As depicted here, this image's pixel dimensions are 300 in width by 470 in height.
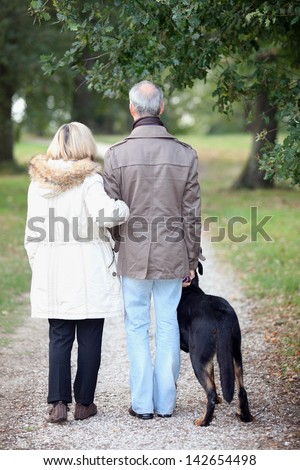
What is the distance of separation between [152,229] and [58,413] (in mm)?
1500

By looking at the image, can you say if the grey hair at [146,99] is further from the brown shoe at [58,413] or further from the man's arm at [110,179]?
the brown shoe at [58,413]

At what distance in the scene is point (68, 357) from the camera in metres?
5.41

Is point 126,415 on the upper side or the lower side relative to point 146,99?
lower

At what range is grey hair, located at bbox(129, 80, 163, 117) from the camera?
5.18 meters

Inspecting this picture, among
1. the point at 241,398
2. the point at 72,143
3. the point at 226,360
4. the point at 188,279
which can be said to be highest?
the point at 72,143

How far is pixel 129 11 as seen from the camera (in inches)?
260

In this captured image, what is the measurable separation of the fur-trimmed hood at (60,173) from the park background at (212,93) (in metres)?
0.24

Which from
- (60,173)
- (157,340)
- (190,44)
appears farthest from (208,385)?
(190,44)

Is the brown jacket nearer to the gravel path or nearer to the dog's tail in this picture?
the dog's tail

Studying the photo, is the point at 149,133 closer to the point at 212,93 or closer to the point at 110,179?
the point at 110,179

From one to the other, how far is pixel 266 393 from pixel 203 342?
1187mm

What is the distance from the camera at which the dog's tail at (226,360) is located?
16.3 ft
